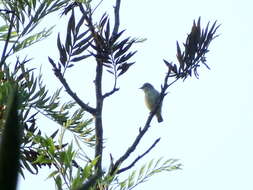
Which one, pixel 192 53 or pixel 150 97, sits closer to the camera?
pixel 192 53

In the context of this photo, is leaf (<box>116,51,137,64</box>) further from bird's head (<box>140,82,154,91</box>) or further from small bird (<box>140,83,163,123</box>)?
bird's head (<box>140,82,154,91</box>)

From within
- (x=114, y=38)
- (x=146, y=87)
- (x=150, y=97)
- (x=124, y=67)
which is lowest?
(x=124, y=67)

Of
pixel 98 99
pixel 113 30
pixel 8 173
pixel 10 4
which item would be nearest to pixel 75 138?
pixel 98 99

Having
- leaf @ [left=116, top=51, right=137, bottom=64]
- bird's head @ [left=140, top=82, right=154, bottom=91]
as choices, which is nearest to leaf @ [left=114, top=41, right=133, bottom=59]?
leaf @ [left=116, top=51, right=137, bottom=64]

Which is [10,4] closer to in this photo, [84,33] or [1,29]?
[1,29]

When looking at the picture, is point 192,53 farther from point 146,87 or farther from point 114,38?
point 146,87

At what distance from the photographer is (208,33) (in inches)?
→ 108

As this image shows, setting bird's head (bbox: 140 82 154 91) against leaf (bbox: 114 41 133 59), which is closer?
leaf (bbox: 114 41 133 59)

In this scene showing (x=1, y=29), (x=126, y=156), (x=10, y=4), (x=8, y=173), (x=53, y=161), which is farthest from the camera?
(x=1, y=29)

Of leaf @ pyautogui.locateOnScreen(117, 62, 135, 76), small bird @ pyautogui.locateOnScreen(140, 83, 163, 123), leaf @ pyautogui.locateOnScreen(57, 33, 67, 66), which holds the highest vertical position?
small bird @ pyautogui.locateOnScreen(140, 83, 163, 123)

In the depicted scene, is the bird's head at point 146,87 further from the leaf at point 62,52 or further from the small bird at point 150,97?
the leaf at point 62,52

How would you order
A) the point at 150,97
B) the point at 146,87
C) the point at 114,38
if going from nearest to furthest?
the point at 114,38 → the point at 150,97 → the point at 146,87

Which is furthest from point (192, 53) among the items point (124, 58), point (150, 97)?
point (150, 97)

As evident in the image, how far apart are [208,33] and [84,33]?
0.59 meters
